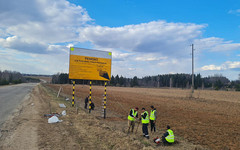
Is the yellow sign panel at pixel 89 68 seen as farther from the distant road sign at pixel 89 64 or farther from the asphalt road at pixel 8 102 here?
the asphalt road at pixel 8 102

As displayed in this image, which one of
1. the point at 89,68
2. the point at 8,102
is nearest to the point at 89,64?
the point at 89,68

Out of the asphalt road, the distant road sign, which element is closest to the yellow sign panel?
the distant road sign

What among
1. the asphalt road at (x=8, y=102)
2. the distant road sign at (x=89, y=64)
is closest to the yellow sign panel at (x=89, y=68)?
the distant road sign at (x=89, y=64)

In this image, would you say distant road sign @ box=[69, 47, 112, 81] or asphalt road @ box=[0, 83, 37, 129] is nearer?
asphalt road @ box=[0, 83, 37, 129]

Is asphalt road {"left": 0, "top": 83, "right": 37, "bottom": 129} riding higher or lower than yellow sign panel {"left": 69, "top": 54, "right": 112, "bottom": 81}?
lower

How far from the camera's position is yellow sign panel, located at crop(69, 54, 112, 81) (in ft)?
50.5

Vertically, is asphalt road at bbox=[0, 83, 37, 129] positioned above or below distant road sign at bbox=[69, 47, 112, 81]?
below

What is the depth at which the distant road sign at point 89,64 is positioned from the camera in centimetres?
1544

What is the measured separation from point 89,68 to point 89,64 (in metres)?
0.37

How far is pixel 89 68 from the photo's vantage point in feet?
51.8

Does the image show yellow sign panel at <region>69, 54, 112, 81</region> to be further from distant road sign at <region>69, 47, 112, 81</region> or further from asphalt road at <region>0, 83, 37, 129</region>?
asphalt road at <region>0, 83, 37, 129</region>

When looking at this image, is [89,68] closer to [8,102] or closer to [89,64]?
[89,64]

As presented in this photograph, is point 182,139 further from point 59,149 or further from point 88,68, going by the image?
point 88,68

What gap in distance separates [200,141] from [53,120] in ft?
28.9
